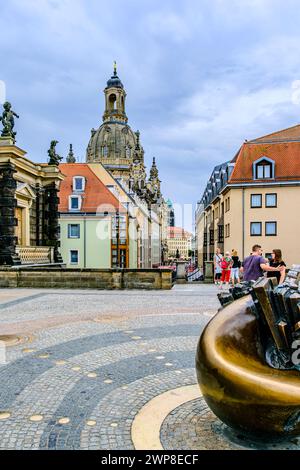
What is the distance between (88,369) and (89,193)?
37.6 metres

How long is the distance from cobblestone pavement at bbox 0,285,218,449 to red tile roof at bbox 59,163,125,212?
2948 centimetres

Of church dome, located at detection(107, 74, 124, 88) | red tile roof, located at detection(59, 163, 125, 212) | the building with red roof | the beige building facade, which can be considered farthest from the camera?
the beige building facade

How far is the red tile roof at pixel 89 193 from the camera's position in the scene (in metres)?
41.3

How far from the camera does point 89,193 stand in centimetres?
4247

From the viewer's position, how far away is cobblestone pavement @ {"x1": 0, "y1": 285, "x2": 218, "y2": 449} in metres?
4.00

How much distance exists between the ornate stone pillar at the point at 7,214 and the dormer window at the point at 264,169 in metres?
21.4

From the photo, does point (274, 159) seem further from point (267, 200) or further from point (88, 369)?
point (88, 369)

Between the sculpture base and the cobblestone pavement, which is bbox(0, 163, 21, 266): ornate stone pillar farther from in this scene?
the cobblestone pavement

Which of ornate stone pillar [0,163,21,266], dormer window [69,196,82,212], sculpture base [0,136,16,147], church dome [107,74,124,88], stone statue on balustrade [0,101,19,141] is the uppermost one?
church dome [107,74,124,88]

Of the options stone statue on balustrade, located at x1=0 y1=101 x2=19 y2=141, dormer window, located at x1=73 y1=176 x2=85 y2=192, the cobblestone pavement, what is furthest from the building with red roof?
the cobblestone pavement

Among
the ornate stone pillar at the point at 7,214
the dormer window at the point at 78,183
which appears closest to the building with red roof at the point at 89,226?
the dormer window at the point at 78,183

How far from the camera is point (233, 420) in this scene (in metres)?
3.44

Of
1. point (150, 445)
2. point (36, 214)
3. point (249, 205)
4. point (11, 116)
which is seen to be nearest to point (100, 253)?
point (36, 214)
